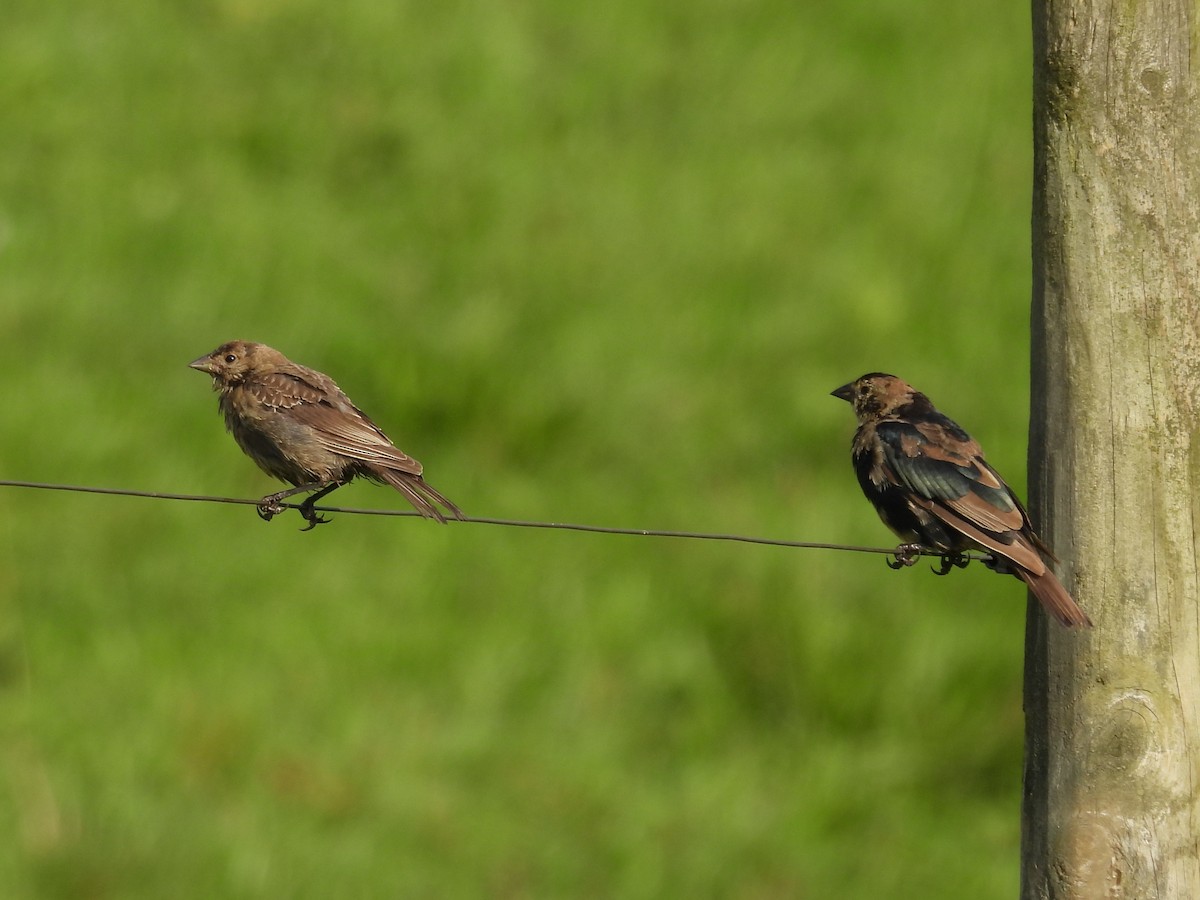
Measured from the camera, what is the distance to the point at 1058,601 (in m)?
4.67

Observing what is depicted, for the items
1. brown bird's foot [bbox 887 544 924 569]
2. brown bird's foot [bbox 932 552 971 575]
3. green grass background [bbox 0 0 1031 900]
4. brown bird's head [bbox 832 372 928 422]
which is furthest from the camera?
green grass background [bbox 0 0 1031 900]

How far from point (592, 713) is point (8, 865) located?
3394 mm

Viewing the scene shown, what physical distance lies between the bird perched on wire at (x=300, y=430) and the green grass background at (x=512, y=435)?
2776mm

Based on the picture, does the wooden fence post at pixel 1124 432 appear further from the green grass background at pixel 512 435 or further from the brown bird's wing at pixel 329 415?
the green grass background at pixel 512 435

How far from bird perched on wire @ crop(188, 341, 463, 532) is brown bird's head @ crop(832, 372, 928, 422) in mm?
1670

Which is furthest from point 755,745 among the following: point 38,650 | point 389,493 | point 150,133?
point 150,133

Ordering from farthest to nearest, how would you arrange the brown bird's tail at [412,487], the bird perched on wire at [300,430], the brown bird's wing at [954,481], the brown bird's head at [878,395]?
the brown bird's head at [878,395] < the bird perched on wire at [300,430] < the brown bird's tail at [412,487] < the brown bird's wing at [954,481]

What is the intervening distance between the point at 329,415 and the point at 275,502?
549mm

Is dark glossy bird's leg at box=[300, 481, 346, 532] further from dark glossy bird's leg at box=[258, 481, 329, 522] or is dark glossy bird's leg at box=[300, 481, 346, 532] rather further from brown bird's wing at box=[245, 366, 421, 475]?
brown bird's wing at box=[245, 366, 421, 475]

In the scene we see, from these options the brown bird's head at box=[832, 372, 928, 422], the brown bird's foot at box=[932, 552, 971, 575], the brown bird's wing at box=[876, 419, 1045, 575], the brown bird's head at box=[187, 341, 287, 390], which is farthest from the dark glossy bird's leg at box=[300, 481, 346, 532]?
the brown bird's foot at box=[932, 552, 971, 575]

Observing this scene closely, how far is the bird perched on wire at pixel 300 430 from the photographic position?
279 inches

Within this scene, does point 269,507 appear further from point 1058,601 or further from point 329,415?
point 1058,601

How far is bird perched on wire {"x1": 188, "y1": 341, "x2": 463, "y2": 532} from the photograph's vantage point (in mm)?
7094

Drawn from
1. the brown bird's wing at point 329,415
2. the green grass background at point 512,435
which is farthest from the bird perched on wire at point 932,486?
the green grass background at point 512,435
